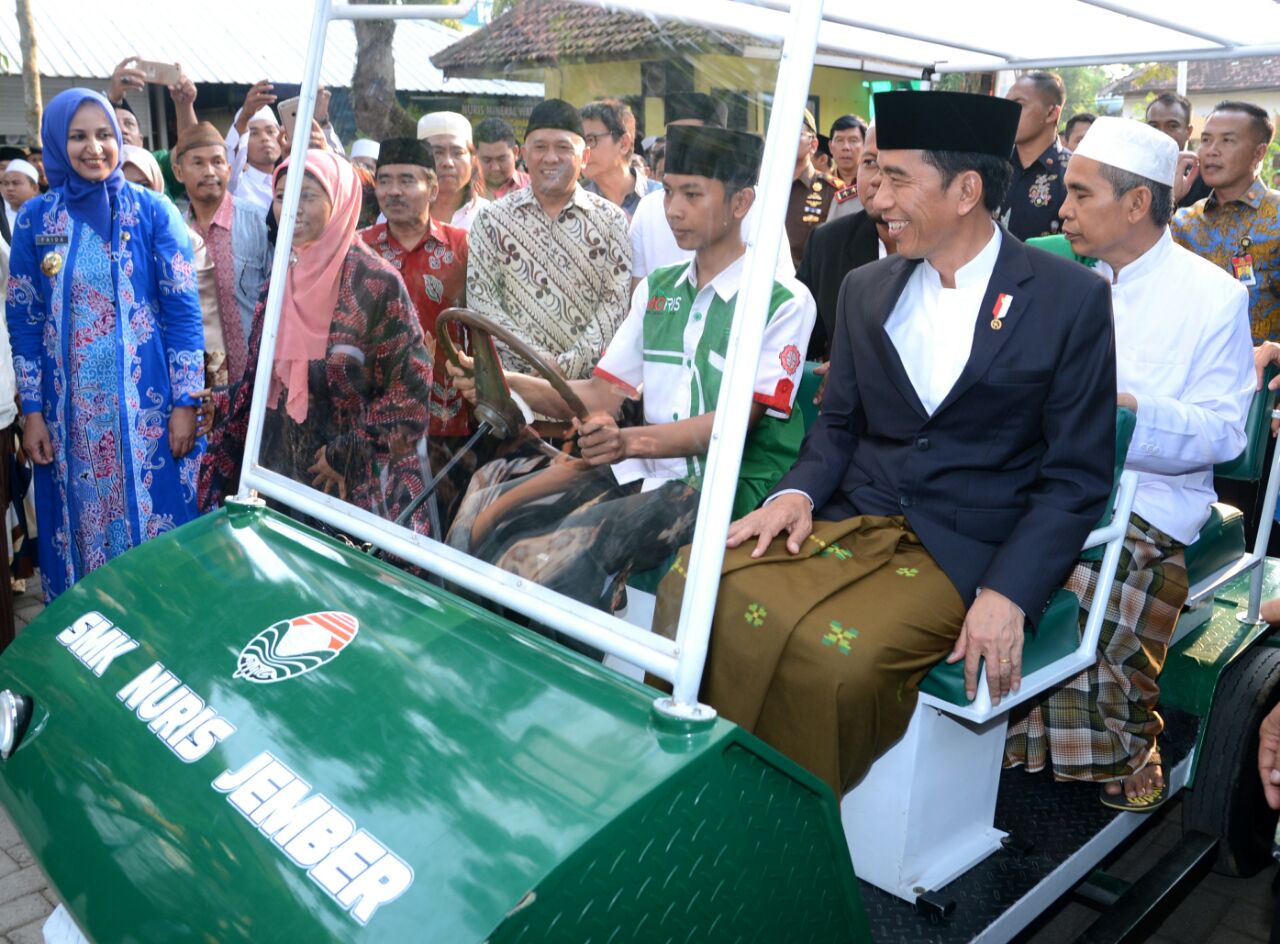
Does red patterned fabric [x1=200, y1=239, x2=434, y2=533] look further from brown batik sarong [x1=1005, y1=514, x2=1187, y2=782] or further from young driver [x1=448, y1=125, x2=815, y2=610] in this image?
brown batik sarong [x1=1005, y1=514, x2=1187, y2=782]

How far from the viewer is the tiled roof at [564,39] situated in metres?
1.69

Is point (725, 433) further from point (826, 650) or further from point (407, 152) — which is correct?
point (407, 152)

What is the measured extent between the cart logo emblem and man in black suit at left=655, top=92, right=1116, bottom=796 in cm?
71

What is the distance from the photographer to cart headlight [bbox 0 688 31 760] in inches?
77.5

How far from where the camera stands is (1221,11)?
106 inches

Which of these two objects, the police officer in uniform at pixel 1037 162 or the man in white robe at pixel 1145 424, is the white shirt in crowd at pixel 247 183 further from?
the man in white robe at pixel 1145 424

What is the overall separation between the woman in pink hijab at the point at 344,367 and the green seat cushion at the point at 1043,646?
3.33 ft

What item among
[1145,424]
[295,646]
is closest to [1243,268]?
[1145,424]

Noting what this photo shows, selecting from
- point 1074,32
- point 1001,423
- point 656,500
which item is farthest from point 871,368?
point 1074,32

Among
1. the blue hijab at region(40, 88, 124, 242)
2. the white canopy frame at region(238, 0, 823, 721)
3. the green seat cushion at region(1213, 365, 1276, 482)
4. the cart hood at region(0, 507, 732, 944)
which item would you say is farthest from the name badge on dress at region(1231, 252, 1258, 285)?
the blue hijab at region(40, 88, 124, 242)

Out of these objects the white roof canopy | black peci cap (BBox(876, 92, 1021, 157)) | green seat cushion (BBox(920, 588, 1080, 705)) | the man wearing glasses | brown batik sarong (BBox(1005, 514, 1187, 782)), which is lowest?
brown batik sarong (BBox(1005, 514, 1187, 782))

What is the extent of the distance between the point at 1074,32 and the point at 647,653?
243 cm

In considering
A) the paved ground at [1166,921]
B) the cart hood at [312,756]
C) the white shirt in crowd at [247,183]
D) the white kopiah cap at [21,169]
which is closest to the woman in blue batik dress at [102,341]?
the white shirt in crowd at [247,183]

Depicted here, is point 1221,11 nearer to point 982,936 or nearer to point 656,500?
point 656,500
